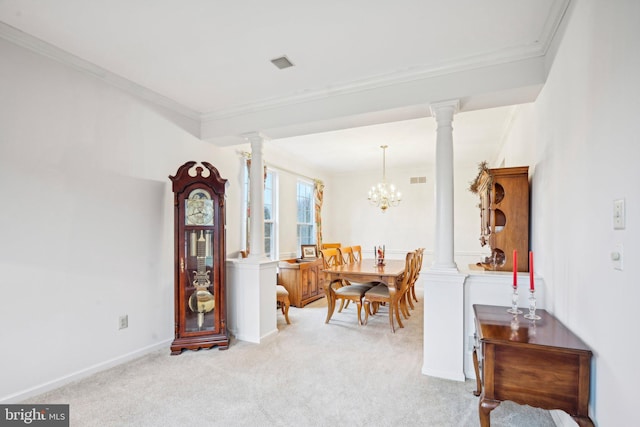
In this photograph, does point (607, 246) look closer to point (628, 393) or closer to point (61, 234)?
point (628, 393)

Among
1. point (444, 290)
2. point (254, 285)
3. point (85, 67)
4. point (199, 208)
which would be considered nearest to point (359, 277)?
point (254, 285)

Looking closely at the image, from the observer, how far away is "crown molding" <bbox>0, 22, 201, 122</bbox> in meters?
2.34

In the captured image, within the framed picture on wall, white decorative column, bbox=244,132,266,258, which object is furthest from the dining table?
the framed picture on wall

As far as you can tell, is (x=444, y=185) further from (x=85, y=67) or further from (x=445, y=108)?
(x=85, y=67)

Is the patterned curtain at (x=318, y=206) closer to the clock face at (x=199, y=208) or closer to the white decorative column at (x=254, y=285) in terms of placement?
the white decorative column at (x=254, y=285)

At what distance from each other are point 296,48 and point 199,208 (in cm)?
188

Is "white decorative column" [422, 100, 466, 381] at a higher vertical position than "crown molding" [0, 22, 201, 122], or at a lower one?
lower

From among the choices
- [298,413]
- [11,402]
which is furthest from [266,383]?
[11,402]

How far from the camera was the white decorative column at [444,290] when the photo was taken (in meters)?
2.69

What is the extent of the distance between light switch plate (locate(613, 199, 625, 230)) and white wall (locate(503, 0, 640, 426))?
0.03m

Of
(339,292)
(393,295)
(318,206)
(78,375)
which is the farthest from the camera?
(318,206)

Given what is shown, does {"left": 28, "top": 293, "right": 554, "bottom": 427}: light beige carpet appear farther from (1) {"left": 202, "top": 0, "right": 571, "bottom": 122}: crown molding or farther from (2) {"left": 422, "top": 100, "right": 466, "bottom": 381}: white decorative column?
(1) {"left": 202, "top": 0, "right": 571, "bottom": 122}: crown molding

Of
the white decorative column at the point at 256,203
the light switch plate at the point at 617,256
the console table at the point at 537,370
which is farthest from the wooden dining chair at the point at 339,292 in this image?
the light switch plate at the point at 617,256

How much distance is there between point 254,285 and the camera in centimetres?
366
